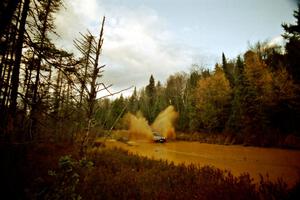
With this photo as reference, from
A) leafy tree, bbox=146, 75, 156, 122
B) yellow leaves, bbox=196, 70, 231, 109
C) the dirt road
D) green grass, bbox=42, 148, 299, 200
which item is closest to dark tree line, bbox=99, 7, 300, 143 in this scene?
yellow leaves, bbox=196, 70, 231, 109

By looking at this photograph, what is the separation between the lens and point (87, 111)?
7527 millimetres

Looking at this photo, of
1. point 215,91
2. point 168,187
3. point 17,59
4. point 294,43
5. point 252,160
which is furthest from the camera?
point 215,91

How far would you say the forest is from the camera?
4469 mm

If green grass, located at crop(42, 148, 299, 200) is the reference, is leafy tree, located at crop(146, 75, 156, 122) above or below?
above

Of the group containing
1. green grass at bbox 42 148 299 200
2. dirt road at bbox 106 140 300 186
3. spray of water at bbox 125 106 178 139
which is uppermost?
spray of water at bbox 125 106 178 139

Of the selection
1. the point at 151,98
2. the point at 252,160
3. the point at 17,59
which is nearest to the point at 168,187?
the point at 17,59

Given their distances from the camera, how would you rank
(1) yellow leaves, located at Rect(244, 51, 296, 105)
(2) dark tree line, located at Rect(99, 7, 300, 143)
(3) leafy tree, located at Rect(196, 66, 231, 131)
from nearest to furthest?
1. (2) dark tree line, located at Rect(99, 7, 300, 143)
2. (1) yellow leaves, located at Rect(244, 51, 296, 105)
3. (3) leafy tree, located at Rect(196, 66, 231, 131)

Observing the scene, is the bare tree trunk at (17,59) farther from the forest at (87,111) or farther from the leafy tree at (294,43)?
the leafy tree at (294,43)

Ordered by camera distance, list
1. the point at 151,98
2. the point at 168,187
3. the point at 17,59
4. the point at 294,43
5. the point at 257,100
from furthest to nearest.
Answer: the point at 151,98
the point at 257,100
the point at 294,43
the point at 168,187
the point at 17,59

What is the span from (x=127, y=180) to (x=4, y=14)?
7233 mm

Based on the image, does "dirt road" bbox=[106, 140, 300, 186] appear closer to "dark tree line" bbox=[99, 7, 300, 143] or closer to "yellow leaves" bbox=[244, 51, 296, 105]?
"dark tree line" bbox=[99, 7, 300, 143]

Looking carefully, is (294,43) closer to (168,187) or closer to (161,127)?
(168,187)

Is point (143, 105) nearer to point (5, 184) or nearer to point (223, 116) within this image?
point (223, 116)

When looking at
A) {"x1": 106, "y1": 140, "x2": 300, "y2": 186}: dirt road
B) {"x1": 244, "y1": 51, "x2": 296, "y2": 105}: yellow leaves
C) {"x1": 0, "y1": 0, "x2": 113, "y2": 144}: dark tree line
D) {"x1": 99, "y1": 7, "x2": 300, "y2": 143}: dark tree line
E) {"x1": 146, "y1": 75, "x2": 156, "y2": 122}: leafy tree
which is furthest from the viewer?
{"x1": 146, "y1": 75, "x2": 156, "y2": 122}: leafy tree
